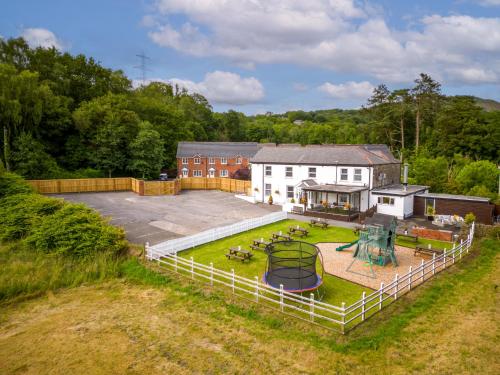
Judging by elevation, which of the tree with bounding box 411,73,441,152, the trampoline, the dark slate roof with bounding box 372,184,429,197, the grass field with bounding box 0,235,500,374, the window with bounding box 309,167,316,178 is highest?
the tree with bounding box 411,73,441,152

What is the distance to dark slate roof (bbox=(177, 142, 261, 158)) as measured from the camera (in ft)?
200

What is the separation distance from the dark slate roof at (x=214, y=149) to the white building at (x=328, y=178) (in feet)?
74.5

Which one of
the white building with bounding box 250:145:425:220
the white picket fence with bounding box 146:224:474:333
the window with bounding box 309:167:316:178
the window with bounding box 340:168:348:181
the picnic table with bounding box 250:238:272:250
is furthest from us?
the window with bounding box 309:167:316:178

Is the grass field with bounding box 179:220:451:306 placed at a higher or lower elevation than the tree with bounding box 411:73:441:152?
lower

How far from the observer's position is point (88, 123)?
48.3 m

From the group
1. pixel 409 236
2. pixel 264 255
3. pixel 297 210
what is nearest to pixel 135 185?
pixel 297 210

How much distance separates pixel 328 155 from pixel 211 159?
104ft

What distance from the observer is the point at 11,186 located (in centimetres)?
2736

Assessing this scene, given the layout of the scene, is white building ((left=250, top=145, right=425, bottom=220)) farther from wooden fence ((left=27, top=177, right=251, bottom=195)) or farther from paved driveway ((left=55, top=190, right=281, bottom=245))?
wooden fence ((left=27, top=177, right=251, bottom=195))

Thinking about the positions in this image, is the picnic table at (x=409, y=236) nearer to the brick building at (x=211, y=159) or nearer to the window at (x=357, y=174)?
the window at (x=357, y=174)

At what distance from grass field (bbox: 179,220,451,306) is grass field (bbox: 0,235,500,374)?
6.78 ft

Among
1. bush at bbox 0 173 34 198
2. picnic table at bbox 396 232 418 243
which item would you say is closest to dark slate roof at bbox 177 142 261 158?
bush at bbox 0 173 34 198

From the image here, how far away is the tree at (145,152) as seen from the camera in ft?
163

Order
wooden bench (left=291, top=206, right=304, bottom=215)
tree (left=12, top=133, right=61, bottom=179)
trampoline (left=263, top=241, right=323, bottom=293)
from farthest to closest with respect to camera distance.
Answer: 1. tree (left=12, top=133, right=61, bottom=179)
2. wooden bench (left=291, top=206, right=304, bottom=215)
3. trampoline (left=263, top=241, right=323, bottom=293)
